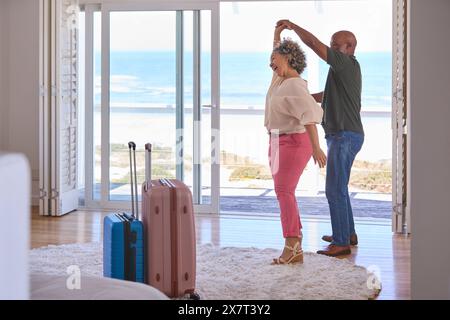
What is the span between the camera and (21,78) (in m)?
7.10

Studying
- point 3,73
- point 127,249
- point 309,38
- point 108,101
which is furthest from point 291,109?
point 3,73

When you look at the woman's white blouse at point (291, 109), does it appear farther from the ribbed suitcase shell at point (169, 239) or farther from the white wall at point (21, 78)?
the white wall at point (21, 78)

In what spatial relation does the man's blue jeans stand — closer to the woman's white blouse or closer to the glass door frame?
the woman's white blouse

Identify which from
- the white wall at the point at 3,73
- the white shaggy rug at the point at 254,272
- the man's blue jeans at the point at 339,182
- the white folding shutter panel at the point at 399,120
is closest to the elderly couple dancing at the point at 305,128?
the man's blue jeans at the point at 339,182

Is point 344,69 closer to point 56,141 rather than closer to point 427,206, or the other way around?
point 427,206

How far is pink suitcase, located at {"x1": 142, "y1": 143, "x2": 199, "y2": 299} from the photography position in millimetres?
3752

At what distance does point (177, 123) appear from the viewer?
22.4ft

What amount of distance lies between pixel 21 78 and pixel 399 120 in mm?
3387

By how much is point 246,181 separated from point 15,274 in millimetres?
7867

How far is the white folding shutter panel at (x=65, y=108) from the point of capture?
21.4 ft

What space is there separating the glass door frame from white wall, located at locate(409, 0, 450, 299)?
369cm

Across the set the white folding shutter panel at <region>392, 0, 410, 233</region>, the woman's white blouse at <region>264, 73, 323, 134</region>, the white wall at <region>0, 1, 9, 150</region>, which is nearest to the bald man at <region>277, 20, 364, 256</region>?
the woman's white blouse at <region>264, 73, 323, 134</region>

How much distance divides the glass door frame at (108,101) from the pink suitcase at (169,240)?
2984 millimetres
